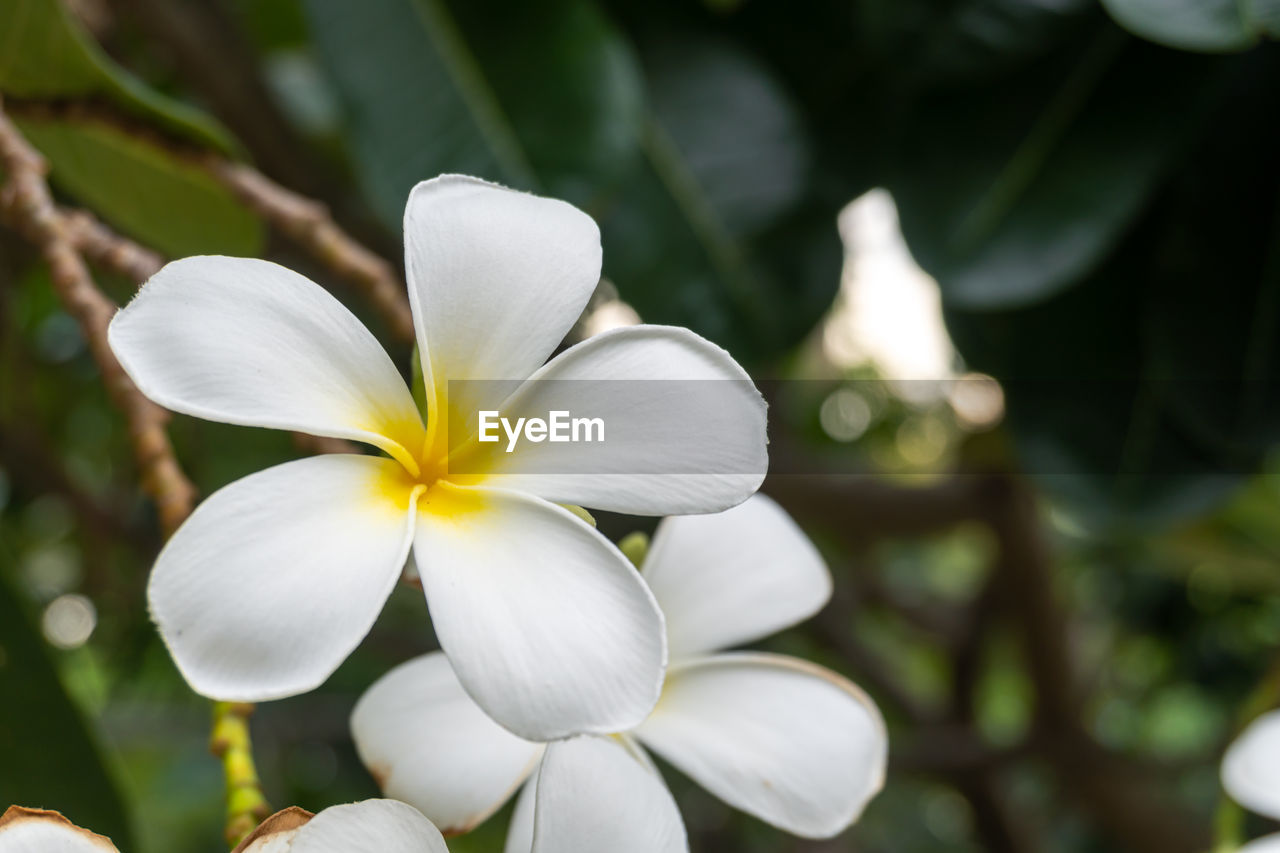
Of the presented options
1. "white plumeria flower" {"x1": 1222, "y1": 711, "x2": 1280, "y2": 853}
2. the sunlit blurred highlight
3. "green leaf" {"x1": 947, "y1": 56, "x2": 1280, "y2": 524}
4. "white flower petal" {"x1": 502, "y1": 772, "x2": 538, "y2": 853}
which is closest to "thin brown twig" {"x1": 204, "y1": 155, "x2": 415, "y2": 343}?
"white flower petal" {"x1": 502, "y1": 772, "x2": 538, "y2": 853}

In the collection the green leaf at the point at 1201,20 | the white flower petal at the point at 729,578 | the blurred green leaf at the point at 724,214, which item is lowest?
the blurred green leaf at the point at 724,214

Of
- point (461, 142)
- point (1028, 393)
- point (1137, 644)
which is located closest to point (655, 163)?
point (461, 142)

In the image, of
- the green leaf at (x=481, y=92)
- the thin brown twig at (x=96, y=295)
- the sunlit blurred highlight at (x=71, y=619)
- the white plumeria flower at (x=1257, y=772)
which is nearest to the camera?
the thin brown twig at (x=96, y=295)

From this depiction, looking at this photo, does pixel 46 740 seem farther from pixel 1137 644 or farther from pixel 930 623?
pixel 1137 644

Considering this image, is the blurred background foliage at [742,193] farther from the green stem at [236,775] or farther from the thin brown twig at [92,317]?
the green stem at [236,775]

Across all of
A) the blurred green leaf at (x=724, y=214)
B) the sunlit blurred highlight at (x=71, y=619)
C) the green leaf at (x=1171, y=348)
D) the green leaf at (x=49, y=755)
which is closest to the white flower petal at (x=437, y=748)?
the green leaf at (x=49, y=755)

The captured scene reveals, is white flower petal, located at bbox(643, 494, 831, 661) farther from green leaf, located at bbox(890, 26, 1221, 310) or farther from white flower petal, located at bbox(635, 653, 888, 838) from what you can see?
green leaf, located at bbox(890, 26, 1221, 310)
